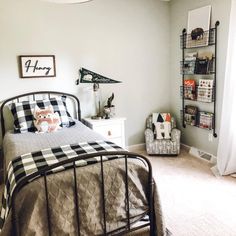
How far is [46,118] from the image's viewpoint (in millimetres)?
3041

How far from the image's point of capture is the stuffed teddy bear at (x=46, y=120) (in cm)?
299

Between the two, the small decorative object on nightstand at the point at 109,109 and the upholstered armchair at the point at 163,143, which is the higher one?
the small decorative object on nightstand at the point at 109,109

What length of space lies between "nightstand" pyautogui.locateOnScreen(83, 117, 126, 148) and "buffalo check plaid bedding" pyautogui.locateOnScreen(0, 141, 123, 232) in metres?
1.17

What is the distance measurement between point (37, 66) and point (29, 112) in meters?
0.64

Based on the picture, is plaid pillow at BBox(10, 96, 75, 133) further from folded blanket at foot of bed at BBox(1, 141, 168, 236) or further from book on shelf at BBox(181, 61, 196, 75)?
book on shelf at BBox(181, 61, 196, 75)

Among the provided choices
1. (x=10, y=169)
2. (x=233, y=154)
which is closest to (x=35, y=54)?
(x=10, y=169)

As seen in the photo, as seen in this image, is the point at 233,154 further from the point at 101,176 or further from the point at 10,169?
the point at 10,169

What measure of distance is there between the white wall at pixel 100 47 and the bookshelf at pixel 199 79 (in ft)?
1.46

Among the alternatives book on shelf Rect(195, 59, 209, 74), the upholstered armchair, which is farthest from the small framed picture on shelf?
the upholstered armchair

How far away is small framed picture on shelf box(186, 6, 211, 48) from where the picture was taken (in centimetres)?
344

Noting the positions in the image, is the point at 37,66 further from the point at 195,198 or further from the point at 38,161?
the point at 195,198

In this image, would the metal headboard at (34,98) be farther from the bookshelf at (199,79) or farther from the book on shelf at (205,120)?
the book on shelf at (205,120)

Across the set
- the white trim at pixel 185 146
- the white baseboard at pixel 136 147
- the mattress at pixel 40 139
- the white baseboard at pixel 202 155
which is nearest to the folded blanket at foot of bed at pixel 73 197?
the mattress at pixel 40 139

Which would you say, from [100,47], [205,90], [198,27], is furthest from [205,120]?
[100,47]
